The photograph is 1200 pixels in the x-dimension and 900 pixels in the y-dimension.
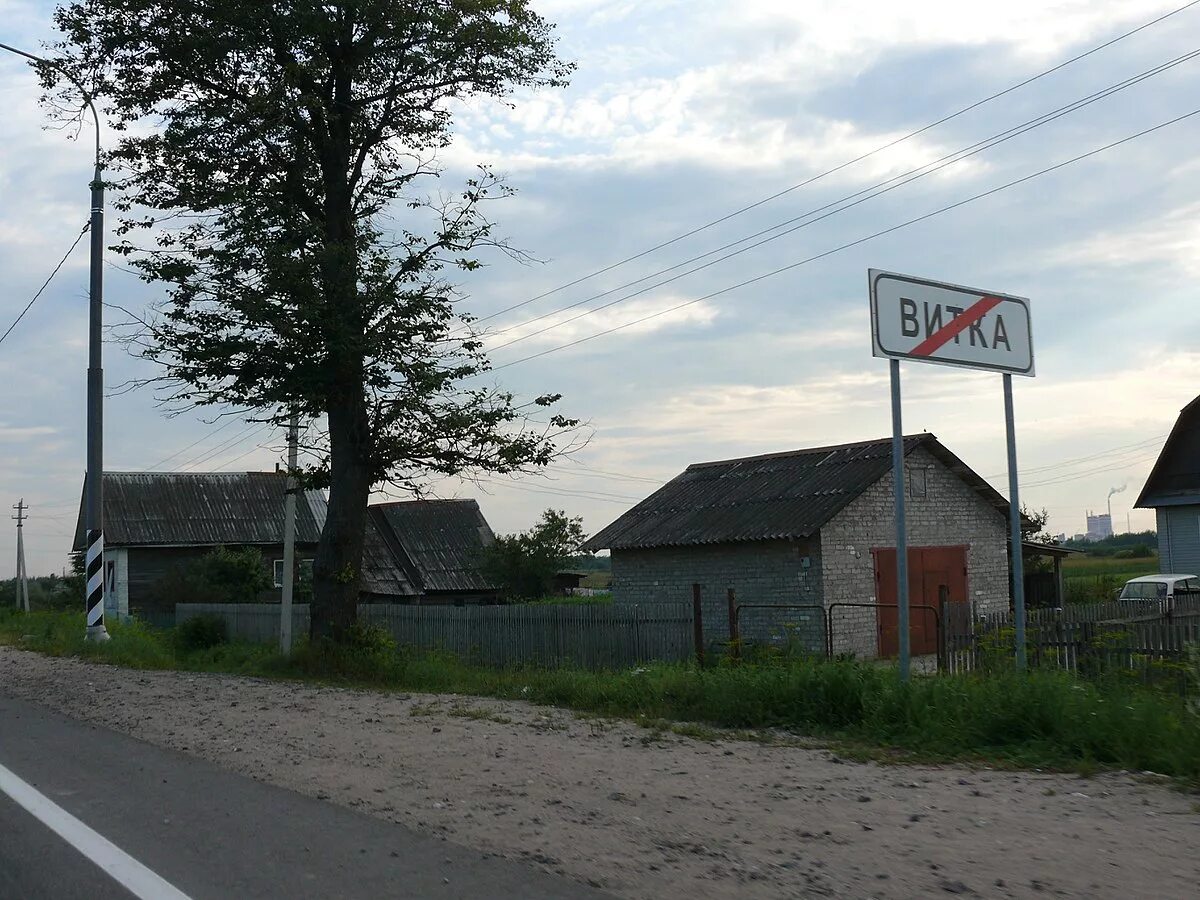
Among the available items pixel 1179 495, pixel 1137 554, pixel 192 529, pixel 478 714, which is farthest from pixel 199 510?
pixel 1137 554

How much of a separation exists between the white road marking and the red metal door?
19.5 meters

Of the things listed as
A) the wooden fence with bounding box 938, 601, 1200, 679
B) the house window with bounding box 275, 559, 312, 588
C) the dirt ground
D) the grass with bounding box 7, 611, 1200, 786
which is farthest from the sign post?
the house window with bounding box 275, 559, 312, 588

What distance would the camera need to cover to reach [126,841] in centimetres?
624

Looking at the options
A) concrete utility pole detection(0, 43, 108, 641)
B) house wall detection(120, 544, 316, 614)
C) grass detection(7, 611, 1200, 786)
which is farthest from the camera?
house wall detection(120, 544, 316, 614)

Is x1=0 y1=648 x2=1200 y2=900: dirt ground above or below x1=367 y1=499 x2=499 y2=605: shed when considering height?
below

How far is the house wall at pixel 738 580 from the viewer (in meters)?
23.9

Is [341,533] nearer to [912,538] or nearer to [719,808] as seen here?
[719,808]

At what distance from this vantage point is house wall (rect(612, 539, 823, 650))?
23.9 m

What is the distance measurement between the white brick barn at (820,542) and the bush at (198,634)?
9418mm

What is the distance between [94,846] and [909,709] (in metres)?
6.13

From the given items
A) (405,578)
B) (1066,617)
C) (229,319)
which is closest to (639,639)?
(1066,617)

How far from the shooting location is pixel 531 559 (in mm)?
40938

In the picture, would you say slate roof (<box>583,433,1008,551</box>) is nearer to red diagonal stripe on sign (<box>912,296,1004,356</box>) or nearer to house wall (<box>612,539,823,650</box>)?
house wall (<box>612,539,823,650</box>)

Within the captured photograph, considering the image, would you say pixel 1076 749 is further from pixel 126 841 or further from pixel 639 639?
pixel 639 639
